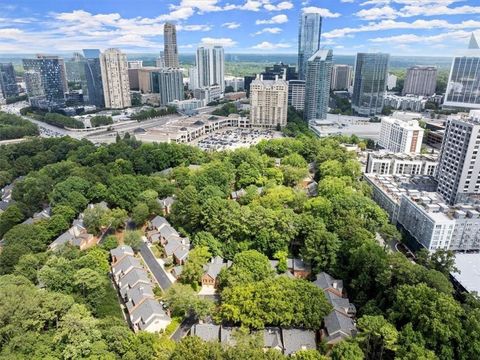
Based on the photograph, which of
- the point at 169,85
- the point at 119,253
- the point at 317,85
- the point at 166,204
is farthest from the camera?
the point at 169,85

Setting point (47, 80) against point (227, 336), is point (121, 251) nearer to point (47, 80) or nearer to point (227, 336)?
point (227, 336)

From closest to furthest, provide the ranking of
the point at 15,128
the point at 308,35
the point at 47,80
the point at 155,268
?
the point at 155,268
the point at 15,128
the point at 47,80
the point at 308,35

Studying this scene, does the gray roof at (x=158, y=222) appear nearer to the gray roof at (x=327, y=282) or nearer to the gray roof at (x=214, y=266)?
the gray roof at (x=214, y=266)

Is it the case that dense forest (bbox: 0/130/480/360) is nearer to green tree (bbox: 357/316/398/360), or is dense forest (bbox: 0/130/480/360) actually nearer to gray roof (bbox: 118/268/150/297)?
green tree (bbox: 357/316/398/360)

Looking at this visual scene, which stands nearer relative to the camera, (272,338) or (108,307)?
(272,338)

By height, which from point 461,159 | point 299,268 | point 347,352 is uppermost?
point 461,159

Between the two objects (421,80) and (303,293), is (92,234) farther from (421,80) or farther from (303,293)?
(421,80)

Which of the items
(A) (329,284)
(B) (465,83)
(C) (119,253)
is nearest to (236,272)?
(A) (329,284)

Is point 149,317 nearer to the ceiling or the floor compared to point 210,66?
nearer to the floor
